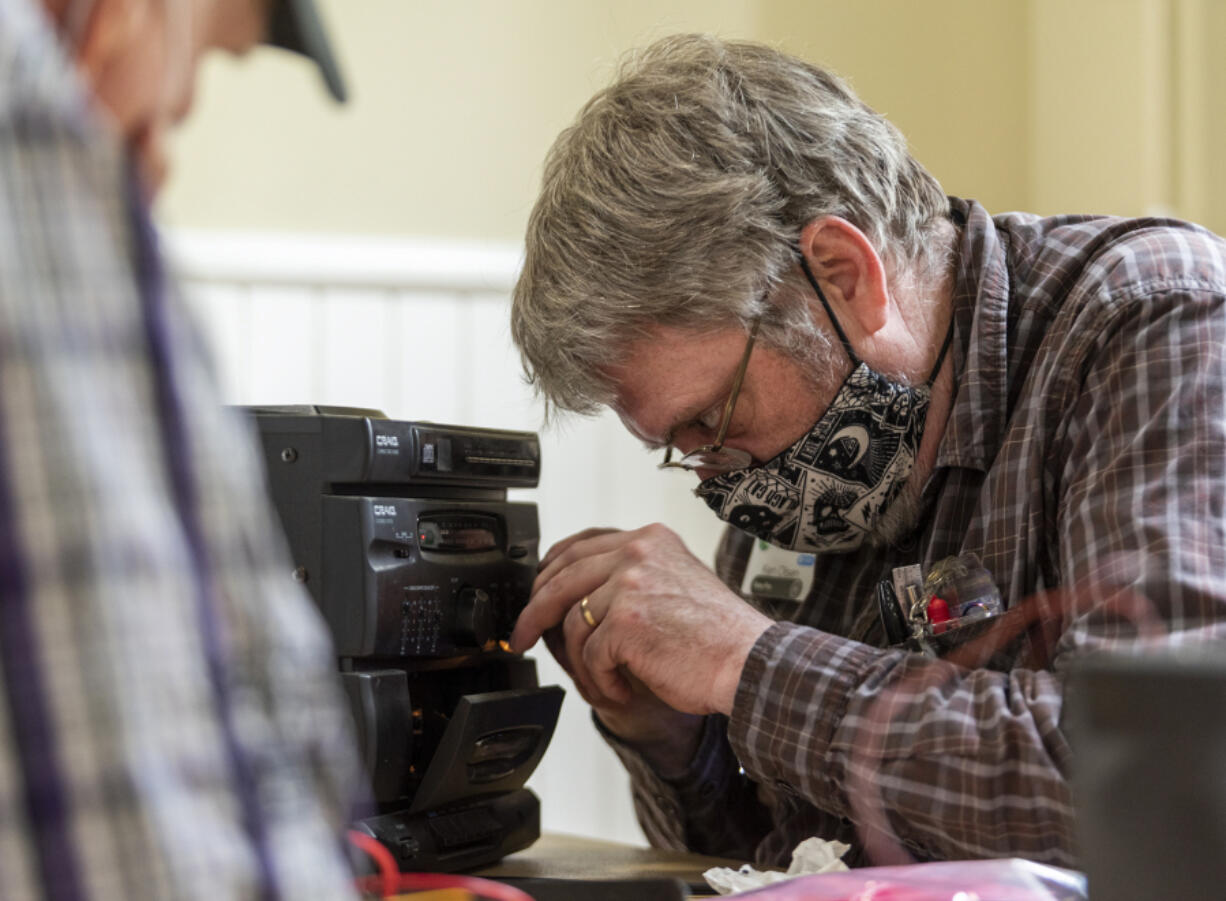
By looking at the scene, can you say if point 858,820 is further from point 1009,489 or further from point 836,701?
point 1009,489

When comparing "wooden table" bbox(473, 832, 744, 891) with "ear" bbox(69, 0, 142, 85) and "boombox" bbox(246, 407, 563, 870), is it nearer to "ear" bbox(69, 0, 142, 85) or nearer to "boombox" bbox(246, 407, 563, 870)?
"boombox" bbox(246, 407, 563, 870)

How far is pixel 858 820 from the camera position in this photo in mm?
993

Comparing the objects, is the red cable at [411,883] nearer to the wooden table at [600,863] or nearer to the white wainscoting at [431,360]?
the wooden table at [600,863]

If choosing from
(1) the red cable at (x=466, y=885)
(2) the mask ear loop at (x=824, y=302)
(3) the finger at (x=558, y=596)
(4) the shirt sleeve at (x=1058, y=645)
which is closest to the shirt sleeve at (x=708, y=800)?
(3) the finger at (x=558, y=596)

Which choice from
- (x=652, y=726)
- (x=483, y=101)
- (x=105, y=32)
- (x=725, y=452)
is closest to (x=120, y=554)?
(x=105, y=32)

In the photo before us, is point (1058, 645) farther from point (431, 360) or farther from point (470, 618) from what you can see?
point (431, 360)

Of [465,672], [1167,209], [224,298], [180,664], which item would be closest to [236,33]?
[180,664]

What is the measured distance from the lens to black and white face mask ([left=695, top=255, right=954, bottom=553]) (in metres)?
1.20

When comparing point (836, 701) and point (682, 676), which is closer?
point (836, 701)

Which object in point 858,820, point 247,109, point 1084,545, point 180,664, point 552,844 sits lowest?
point 552,844

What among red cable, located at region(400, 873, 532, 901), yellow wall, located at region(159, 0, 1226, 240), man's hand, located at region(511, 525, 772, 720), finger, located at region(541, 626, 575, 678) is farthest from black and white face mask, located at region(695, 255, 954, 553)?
yellow wall, located at region(159, 0, 1226, 240)

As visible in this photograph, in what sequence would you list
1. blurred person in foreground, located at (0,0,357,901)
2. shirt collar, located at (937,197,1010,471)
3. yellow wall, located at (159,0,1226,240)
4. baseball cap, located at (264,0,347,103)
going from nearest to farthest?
blurred person in foreground, located at (0,0,357,901) < baseball cap, located at (264,0,347,103) < shirt collar, located at (937,197,1010,471) < yellow wall, located at (159,0,1226,240)

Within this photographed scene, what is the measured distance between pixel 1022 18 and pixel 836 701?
4.80 ft

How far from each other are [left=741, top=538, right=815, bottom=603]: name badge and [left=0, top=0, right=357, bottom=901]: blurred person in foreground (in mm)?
1060
